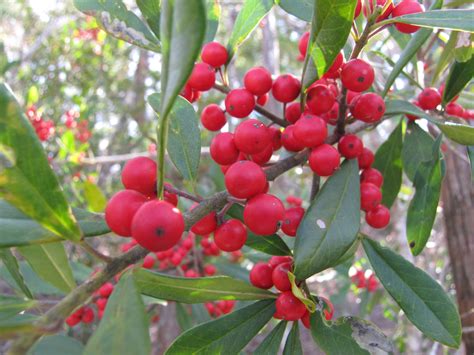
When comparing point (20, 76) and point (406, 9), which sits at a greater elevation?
point (406, 9)

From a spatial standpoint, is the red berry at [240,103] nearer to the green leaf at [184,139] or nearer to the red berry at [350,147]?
the green leaf at [184,139]

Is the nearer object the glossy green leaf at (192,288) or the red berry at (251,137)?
the glossy green leaf at (192,288)

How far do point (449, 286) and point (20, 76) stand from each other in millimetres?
4904

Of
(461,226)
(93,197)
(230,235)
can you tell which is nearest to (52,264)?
(230,235)

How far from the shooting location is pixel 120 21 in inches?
50.0

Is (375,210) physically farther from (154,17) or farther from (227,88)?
(154,17)

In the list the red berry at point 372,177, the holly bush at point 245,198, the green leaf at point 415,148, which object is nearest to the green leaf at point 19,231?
the holly bush at point 245,198

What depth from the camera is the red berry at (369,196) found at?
1.14 m

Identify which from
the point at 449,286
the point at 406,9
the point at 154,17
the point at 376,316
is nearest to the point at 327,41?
the point at 406,9

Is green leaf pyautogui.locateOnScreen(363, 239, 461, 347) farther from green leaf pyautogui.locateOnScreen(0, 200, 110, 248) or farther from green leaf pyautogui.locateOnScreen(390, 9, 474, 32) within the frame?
green leaf pyautogui.locateOnScreen(0, 200, 110, 248)

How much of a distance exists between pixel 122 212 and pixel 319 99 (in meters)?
0.56

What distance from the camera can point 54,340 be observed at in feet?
4.81

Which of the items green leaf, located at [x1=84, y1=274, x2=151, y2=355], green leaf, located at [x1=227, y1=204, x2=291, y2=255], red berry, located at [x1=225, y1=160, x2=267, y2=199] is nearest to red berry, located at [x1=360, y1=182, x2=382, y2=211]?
green leaf, located at [x1=227, y1=204, x2=291, y2=255]

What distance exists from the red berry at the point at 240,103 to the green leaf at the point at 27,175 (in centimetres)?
55
